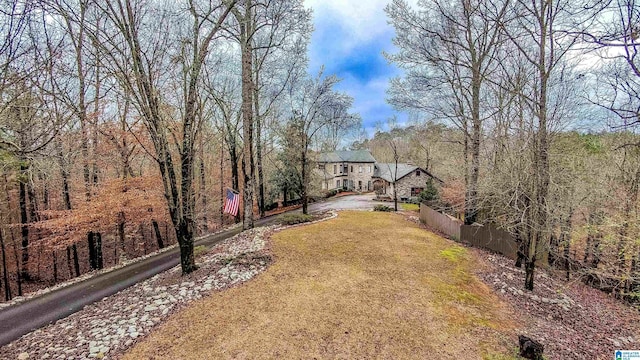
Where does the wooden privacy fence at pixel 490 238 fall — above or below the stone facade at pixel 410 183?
below

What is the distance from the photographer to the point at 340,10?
13.2 metres

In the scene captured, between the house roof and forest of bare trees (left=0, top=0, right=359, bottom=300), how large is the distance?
42.3ft

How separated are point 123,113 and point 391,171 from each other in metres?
25.9

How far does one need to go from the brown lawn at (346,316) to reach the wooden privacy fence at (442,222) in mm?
3216

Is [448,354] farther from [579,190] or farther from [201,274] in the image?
[579,190]

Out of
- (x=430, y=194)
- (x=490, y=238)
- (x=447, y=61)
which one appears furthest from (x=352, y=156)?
(x=490, y=238)

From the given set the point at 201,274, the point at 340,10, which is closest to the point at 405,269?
the point at 201,274

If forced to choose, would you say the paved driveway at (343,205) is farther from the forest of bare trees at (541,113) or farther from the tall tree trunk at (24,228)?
the tall tree trunk at (24,228)

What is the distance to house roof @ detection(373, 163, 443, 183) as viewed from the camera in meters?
27.5

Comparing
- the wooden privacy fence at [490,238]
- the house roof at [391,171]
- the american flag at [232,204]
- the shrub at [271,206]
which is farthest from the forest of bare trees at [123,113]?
the house roof at [391,171]

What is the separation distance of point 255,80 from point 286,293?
13.1m

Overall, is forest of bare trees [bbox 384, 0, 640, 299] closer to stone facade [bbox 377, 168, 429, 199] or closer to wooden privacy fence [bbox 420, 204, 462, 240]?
wooden privacy fence [bbox 420, 204, 462, 240]

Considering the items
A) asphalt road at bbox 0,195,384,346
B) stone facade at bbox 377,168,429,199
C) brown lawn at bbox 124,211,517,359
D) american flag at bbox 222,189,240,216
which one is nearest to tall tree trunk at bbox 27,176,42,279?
asphalt road at bbox 0,195,384,346

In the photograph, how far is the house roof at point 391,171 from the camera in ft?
90.4
